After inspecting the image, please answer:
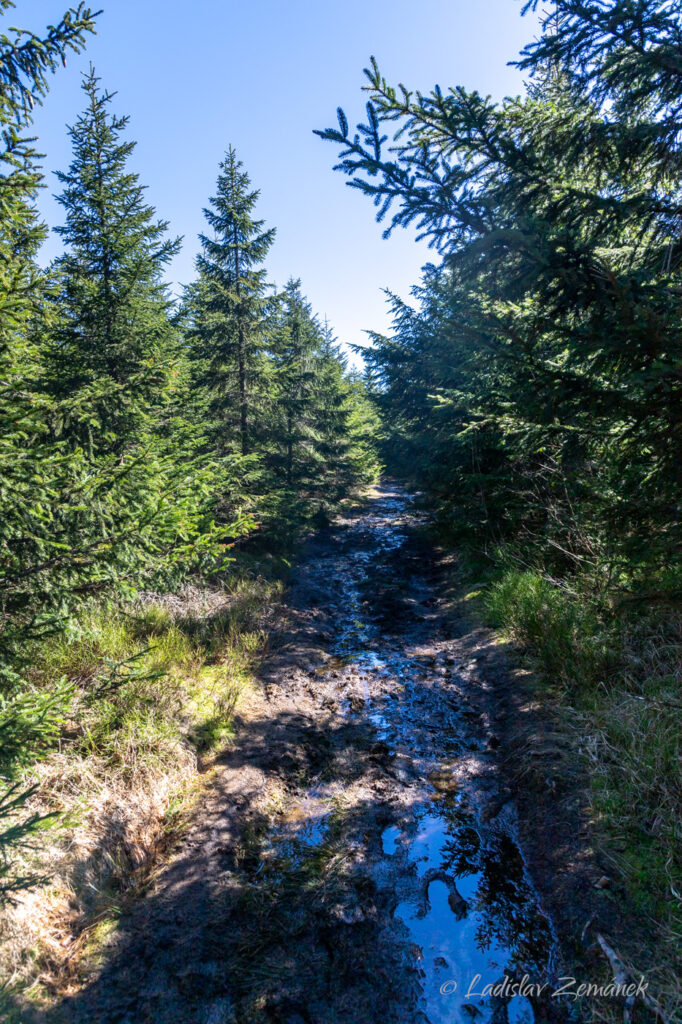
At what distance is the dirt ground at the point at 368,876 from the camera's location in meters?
2.98

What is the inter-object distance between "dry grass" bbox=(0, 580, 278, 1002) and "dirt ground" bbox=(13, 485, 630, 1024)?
0.27 metres

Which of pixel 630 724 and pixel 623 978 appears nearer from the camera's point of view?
pixel 623 978

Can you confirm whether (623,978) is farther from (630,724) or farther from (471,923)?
(630,724)

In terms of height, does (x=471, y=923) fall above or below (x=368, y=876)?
below

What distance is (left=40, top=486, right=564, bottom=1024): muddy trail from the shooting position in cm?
297

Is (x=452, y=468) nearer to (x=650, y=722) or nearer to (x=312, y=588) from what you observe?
(x=312, y=588)

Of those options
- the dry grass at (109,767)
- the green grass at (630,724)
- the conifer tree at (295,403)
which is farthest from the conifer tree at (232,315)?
the green grass at (630,724)

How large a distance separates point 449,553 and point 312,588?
16.8 ft

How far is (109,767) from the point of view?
172 inches

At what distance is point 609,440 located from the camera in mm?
4500

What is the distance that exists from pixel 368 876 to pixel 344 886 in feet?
A: 0.77

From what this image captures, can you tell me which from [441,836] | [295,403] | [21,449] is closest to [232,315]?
[295,403]

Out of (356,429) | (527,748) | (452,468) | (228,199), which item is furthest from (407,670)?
(356,429)

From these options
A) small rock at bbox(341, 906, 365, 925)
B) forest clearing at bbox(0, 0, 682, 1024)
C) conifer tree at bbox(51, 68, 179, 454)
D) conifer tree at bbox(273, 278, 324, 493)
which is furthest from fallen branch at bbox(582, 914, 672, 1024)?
conifer tree at bbox(273, 278, 324, 493)
